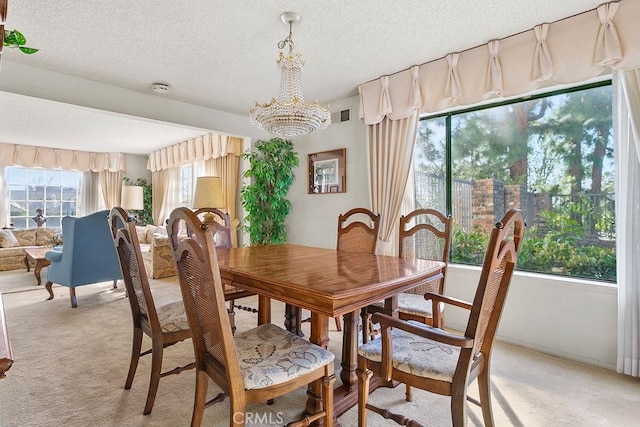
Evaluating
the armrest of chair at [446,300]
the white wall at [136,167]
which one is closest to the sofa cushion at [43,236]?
the white wall at [136,167]

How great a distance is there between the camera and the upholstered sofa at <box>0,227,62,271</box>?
5664 mm

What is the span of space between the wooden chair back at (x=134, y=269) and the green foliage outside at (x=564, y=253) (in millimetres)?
2831

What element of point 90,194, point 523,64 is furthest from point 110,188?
point 523,64

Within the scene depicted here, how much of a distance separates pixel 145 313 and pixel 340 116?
297 cm

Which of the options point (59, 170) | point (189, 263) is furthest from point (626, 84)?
Result: point (59, 170)

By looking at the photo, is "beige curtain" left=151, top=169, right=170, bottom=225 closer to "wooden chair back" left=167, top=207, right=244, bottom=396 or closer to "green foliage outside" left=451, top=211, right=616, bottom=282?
"wooden chair back" left=167, top=207, right=244, bottom=396

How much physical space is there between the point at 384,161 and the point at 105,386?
289cm

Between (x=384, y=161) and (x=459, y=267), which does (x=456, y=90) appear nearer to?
(x=384, y=161)

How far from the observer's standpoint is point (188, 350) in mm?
2553

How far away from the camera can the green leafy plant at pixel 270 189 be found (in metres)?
4.29

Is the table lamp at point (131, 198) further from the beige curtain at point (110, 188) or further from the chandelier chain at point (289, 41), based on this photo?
the chandelier chain at point (289, 41)

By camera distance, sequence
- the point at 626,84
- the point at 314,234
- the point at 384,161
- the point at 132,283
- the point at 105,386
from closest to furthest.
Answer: the point at 132,283 < the point at 105,386 < the point at 626,84 < the point at 384,161 < the point at 314,234

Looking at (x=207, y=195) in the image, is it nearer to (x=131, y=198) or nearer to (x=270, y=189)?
(x=270, y=189)

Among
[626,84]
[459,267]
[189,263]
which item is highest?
[626,84]
